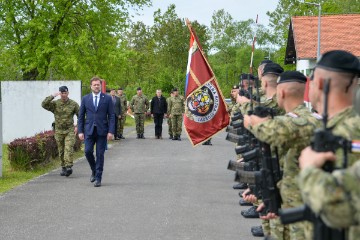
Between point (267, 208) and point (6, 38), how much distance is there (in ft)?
85.2

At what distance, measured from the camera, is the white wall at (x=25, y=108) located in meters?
21.3

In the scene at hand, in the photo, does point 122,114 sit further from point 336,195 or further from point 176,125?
point 336,195

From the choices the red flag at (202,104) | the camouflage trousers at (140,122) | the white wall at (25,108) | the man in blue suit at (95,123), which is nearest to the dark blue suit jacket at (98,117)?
the man in blue suit at (95,123)

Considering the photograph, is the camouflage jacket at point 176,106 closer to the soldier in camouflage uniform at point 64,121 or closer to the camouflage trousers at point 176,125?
the camouflage trousers at point 176,125

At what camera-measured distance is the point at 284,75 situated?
5.58 meters

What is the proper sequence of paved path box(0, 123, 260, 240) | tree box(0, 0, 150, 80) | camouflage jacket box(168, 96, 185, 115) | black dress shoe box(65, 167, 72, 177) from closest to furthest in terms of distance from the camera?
1. paved path box(0, 123, 260, 240)
2. black dress shoe box(65, 167, 72, 177)
3. camouflage jacket box(168, 96, 185, 115)
4. tree box(0, 0, 150, 80)

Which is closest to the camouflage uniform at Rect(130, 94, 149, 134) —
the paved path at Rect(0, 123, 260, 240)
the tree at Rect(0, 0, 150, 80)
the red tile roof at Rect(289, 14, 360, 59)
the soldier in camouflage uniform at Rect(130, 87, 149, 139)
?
the soldier in camouflage uniform at Rect(130, 87, 149, 139)

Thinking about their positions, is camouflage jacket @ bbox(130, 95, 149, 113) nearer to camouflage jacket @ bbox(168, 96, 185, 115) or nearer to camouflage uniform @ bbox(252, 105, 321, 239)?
camouflage jacket @ bbox(168, 96, 185, 115)

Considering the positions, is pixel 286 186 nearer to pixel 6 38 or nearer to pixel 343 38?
pixel 6 38

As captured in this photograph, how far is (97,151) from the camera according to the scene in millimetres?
12289

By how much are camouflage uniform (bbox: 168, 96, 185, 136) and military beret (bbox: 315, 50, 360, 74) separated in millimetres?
20762

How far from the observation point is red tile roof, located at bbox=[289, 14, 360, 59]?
43.2 metres

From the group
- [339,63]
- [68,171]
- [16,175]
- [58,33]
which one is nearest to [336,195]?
[339,63]

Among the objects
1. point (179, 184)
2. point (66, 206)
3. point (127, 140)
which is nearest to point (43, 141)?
point (179, 184)
